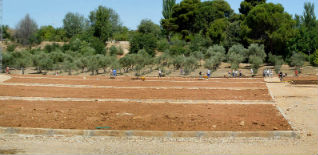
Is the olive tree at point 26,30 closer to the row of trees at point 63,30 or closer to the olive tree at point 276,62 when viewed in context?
the row of trees at point 63,30

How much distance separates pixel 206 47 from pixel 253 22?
1265 centimetres

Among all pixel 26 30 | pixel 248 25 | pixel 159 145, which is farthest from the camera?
pixel 26 30

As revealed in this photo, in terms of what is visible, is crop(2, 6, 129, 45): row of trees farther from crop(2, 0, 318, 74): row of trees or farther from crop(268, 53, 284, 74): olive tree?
crop(268, 53, 284, 74): olive tree

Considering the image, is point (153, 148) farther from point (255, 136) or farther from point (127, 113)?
point (127, 113)

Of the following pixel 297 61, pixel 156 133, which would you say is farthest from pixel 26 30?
pixel 156 133

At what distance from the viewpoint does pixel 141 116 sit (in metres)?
15.9

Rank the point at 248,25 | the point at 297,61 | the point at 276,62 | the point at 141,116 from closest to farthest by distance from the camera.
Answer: the point at 141,116
the point at 297,61
the point at 276,62
the point at 248,25

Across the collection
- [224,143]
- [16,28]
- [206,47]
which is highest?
[16,28]

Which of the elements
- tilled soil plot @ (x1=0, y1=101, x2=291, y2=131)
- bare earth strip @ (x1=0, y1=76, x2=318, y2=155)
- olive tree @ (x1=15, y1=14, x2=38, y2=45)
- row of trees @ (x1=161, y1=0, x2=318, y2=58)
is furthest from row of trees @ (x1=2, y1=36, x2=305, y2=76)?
bare earth strip @ (x1=0, y1=76, x2=318, y2=155)

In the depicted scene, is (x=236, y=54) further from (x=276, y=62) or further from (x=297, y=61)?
(x=297, y=61)

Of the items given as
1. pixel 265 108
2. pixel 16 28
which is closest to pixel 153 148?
pixel 265 108

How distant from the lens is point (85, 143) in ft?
37.8

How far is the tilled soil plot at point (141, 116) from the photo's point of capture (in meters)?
13.8

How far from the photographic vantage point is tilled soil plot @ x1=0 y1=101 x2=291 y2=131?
45.3 ft
